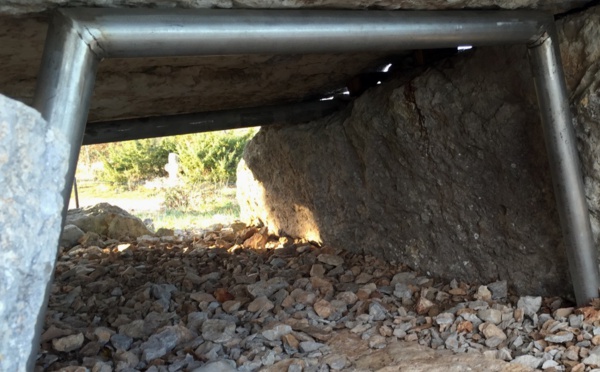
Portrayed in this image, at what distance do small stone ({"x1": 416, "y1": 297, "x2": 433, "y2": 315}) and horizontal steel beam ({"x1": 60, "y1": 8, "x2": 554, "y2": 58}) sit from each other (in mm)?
987

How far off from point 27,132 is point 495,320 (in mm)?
1640

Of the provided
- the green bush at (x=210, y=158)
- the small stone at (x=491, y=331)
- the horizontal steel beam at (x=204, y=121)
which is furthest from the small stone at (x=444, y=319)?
the green bush at (x=210, y=158)

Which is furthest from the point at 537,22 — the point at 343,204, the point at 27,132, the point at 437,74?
the point at 27,132

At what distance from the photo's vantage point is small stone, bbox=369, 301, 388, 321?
2.24 meters

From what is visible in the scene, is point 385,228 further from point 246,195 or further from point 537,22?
point 246,195

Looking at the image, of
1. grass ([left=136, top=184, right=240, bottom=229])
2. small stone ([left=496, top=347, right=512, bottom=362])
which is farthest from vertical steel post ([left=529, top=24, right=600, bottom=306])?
grass ([left=136, top=184, right=240, bottom=229])

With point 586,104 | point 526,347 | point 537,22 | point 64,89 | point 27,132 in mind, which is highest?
point 537,22

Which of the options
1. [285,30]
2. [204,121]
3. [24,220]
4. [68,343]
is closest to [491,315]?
[285,30]

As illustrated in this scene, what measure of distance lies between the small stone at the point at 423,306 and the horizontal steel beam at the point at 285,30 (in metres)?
0.99

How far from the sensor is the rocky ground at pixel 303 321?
1886 millimetres

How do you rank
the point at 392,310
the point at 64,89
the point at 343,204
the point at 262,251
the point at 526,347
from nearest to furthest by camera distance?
the point at 64,89
the point at 526,347
the point at 392,310
the point at 343,204
the point at 262,251

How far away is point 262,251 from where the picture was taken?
3291 millimetres

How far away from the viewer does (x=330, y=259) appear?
9.43ft

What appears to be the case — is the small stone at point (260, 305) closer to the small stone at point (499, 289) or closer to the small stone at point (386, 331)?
the small stone at point (386, 331)
